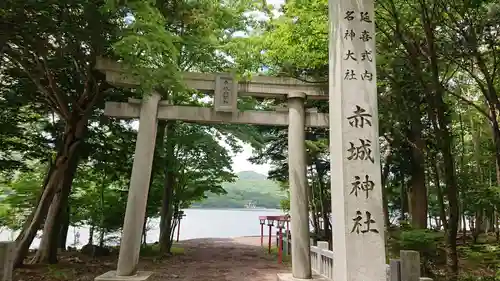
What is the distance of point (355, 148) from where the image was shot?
4.16 m

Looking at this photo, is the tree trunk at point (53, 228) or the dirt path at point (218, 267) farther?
the tree trunk at point (53, 228)

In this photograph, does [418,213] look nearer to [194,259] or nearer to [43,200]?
[194,259]

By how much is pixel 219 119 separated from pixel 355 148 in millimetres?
4745

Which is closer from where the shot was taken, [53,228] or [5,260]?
Result: [5,260]

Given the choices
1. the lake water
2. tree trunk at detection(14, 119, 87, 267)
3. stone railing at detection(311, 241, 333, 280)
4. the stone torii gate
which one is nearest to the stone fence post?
the stone torii gate

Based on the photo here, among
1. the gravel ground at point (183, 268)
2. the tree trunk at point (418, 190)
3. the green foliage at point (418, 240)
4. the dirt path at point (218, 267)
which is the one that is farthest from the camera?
the tree trunk at point (418, 190)

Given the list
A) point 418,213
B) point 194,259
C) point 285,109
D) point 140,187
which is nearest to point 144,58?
point 140,187

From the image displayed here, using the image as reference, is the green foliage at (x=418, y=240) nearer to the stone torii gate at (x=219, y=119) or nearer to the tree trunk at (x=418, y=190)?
the stone torii gate at (x=219, y=119)

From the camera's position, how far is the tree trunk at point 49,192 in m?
9.00

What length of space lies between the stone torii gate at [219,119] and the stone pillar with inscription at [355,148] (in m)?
4.00

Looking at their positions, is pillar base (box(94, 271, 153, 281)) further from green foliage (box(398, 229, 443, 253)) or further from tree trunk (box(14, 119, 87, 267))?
green foliage (box(398, 229, 443, 253))

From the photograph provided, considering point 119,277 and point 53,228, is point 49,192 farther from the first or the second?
point 119,277

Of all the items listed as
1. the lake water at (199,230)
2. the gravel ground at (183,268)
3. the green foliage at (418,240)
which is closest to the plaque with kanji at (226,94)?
the gravel ground at (183,268)

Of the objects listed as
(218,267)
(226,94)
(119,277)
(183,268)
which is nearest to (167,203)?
(183,268)
